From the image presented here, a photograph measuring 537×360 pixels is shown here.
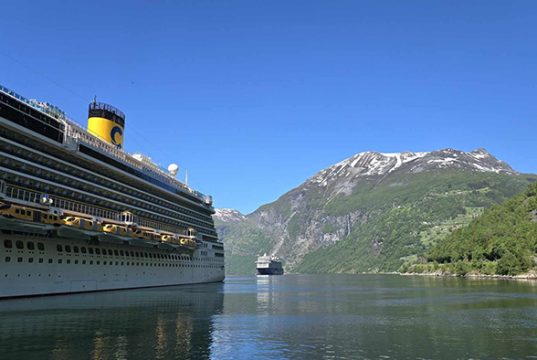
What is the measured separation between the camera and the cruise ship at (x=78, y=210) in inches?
2479

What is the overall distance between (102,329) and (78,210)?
40.0m

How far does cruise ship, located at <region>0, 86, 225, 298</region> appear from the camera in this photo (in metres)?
63.0

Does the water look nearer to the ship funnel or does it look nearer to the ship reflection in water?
the ship reflection in water

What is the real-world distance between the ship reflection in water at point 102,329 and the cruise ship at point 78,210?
7043mm

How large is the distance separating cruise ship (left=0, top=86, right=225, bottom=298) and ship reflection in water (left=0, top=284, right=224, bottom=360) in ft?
23.1

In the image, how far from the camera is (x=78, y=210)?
7744cm

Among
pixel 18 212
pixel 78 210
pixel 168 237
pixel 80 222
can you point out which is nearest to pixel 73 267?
pixel 80 222

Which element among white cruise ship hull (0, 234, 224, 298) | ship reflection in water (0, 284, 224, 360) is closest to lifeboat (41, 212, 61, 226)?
white cruise ship hull (0, 234, 224, 298)

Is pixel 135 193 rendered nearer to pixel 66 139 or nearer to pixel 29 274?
pixel 66 139

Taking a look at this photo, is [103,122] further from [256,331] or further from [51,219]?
[256,331]

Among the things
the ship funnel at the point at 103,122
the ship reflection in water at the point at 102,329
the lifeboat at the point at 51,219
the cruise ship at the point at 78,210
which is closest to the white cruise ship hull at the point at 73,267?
the cruise ship at the point at 78,210

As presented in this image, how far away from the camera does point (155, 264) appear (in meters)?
101

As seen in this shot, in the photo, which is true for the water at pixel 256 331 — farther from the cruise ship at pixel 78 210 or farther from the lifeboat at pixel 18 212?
the lifeboat at pixel 18 212

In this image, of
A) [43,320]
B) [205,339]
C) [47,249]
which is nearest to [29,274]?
[47,249]
